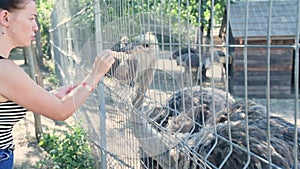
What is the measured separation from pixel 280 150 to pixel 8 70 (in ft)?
4.13

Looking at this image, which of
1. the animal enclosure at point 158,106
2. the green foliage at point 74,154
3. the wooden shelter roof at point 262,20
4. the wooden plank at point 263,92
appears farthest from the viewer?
the wooden plank at point 263,92

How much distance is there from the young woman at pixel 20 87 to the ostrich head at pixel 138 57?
0.26 meters

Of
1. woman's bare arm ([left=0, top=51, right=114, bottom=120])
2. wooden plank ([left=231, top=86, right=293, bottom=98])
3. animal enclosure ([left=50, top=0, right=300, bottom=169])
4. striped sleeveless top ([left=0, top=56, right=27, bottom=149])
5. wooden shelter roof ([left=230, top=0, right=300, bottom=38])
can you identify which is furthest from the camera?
wooden plank ([left=231, top=86, right=293, bottom=98])

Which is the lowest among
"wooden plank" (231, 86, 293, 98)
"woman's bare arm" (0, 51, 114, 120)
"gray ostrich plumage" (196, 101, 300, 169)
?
"wooden plank" (231, 86, 293, 98)

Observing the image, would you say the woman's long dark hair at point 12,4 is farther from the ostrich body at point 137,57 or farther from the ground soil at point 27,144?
the ground soil at point 27,144

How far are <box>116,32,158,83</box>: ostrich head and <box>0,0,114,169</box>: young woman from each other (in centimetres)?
26

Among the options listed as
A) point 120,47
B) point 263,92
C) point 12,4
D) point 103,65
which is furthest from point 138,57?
point 263,92

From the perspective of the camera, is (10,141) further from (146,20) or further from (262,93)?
(262,93)

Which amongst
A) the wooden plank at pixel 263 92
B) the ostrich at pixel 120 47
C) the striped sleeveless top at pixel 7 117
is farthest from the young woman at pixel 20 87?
the wooden plank at pixel 263 92

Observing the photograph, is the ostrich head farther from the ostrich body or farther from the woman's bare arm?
the woman's bare arm

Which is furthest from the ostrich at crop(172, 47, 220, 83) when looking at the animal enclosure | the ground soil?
the ground soil

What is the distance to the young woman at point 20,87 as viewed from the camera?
1.40 m

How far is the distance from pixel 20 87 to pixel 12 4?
0.32 m

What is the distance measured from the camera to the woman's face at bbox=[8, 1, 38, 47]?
1521 millimetres
